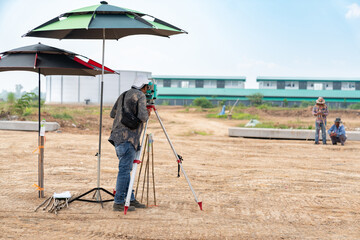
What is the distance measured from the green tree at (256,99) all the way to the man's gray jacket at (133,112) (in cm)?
4519

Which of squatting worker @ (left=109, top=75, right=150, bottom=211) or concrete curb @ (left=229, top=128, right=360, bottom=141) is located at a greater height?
squatting worker @ (left=109, top=75, right=150, bottom=211)

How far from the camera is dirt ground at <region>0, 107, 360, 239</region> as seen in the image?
16.3 ft

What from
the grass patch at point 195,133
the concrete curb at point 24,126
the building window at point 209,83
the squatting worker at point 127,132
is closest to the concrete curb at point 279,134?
the grass patch at point 195,133

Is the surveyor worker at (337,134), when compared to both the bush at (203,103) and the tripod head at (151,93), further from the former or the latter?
the bush at (203,103)

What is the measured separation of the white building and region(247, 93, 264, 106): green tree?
1366 centimetres

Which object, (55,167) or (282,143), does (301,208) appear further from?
(282,143)

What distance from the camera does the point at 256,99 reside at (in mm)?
49812

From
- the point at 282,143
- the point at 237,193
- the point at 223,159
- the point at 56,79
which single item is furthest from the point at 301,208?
the point at 56,79

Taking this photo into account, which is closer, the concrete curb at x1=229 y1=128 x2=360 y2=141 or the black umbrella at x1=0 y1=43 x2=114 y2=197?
the black umbrella at x1=0 y1=43 x2=114 y2=197

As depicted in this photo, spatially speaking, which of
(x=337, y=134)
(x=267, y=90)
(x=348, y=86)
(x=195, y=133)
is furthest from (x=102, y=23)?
(x=348, y=86)

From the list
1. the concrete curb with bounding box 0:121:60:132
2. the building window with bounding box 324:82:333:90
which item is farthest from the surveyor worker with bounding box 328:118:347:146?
the building window with bounding box 324:82:333:90

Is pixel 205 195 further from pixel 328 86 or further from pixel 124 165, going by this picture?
pixel 328 86

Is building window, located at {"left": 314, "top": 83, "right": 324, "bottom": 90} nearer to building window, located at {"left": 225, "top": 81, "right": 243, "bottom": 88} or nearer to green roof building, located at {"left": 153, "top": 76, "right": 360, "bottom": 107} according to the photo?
green roof building, located at {"left": 153, "top": 76, "right": 360, "bottom": 107}

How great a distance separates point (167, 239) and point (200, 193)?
261 centimetres
